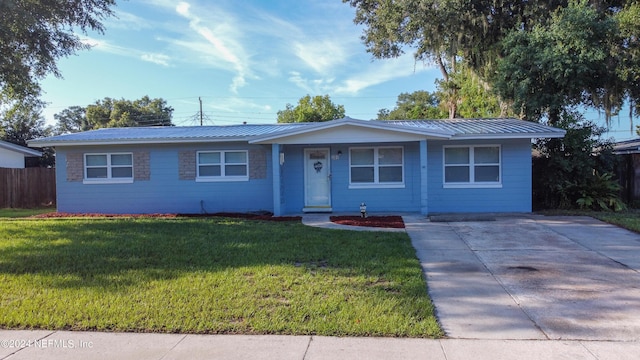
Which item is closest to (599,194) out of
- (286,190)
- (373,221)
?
(373,221)

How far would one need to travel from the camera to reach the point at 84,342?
13.3 feet

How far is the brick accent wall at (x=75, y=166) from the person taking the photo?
14547 mm

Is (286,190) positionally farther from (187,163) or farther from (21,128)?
(21,128)

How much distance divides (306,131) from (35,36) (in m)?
7.43

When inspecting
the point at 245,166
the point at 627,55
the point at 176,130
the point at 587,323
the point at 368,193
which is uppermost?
the point at 627,55

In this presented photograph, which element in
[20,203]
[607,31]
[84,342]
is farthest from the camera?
[20,203]

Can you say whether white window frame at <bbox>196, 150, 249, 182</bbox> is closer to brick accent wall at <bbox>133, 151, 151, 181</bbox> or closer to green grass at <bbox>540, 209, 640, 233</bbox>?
brick accent wall at <bbox>133, 151, 151, 181</bbox>

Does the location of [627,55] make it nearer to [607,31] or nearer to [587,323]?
[607,31]

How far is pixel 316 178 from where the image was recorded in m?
14.0

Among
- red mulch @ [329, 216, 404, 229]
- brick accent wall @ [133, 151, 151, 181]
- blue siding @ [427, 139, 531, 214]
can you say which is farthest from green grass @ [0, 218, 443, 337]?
brick accent wall @ [133, 151, 151, 181]

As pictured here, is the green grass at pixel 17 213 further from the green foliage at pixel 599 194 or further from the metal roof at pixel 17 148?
the green foliage at pixel 599 194

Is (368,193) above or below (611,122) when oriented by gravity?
below

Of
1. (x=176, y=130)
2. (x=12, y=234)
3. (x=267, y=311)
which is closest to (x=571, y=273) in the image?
(x=267, y=311)

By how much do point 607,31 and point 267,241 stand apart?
41.3 ft
